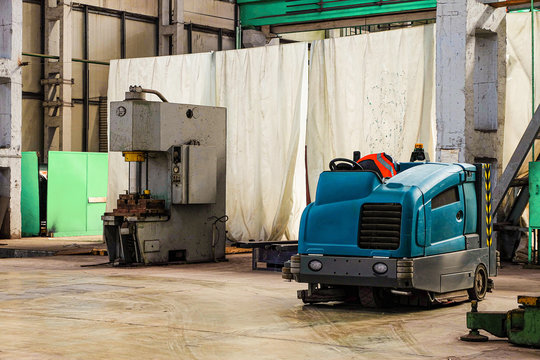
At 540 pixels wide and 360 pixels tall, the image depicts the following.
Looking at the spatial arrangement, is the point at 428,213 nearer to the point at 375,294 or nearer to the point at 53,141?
the point at 375,294

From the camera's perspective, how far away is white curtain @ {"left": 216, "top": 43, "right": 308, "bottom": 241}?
49.6 feet

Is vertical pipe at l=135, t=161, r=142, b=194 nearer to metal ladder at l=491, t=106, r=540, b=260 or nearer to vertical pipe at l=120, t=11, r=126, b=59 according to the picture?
metal ladder at l=491, t=106, r=540, b=260

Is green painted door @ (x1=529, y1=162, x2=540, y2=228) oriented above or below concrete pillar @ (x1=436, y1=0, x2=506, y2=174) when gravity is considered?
below

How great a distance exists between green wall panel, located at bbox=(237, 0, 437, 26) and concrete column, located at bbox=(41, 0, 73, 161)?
454cm

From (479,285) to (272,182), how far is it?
7.49m

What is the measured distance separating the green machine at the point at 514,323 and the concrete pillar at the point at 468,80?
5691 mm

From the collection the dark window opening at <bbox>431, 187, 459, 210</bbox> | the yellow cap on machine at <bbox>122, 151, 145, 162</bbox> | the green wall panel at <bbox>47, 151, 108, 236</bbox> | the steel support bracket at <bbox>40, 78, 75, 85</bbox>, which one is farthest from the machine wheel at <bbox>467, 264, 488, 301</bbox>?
the steel support bracket at <bbox>40, 78, 75, 85</bbox>

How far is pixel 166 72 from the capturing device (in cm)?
1683

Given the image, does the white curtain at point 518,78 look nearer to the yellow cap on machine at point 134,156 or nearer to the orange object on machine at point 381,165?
the orange object on machine at point 381,165

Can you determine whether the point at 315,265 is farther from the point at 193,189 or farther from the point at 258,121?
the point at 258,121

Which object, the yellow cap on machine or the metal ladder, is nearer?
the metal ladder

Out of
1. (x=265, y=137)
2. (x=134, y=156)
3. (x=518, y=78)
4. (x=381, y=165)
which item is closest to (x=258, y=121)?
(x=265, y=137)

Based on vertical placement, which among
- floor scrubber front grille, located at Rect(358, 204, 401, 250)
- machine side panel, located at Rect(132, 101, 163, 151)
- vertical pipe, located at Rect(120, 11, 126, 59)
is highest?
vertical pipe, located at Rect(120, 11, 126, 59)

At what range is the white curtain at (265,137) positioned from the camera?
1513 cm
